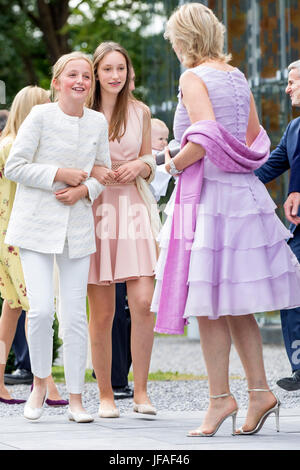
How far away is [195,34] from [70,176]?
1038 mm

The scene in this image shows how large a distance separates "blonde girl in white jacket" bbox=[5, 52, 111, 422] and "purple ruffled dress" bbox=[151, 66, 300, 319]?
26.2 inches

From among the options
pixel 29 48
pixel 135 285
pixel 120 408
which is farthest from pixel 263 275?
pixel 29 48

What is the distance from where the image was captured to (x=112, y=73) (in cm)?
607

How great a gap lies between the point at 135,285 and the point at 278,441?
159 centimetres

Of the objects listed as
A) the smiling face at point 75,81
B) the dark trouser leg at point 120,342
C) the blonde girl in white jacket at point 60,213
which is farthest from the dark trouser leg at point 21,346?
the smiling face at point 75,81

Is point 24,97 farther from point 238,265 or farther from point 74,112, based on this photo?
point 238,265

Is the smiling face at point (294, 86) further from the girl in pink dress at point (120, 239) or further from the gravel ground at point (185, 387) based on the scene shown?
the gravel ground at point (185, 387)

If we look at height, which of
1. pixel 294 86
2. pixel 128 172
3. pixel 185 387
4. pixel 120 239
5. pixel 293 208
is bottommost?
pixel 185 387


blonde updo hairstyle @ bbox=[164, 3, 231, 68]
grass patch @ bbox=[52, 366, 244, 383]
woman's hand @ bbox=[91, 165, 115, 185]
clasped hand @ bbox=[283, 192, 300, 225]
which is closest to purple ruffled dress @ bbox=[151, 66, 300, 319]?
blonde updo hairstyle @ bbox=[164, 3, 231, 68]

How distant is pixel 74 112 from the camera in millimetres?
5703

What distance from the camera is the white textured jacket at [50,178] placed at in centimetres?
548

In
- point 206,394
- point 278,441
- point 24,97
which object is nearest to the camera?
point 278,441

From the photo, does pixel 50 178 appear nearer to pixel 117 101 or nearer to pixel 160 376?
pixel 117 101

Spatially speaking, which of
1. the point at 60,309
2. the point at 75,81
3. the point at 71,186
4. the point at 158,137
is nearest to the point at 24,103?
the point at 75,81
